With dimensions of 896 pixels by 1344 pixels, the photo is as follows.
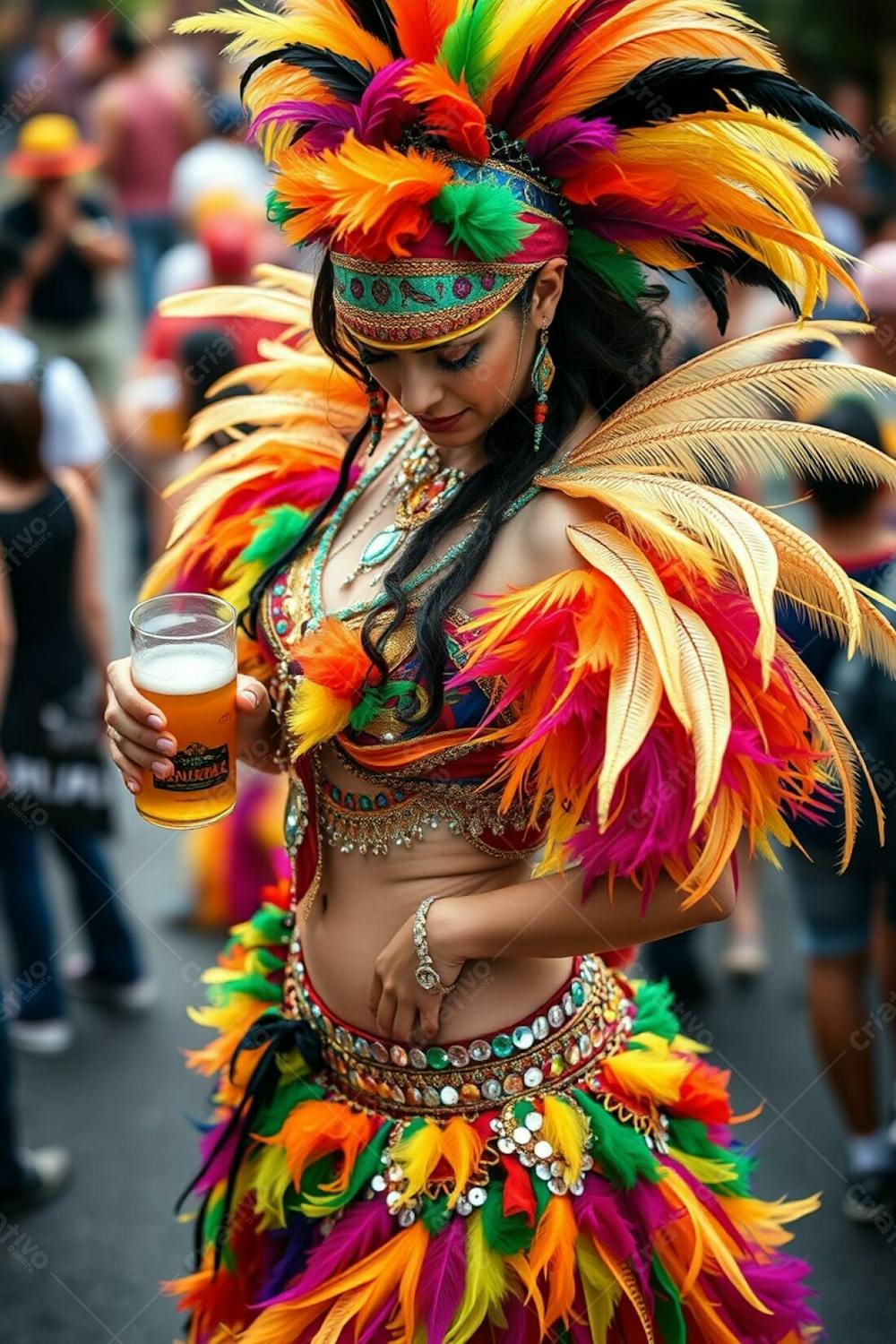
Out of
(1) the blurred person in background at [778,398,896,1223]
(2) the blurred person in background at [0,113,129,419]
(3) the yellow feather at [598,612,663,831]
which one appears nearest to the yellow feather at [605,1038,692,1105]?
(3) the yellow feather at [598,612,663,831]

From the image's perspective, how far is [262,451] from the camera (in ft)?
9.32

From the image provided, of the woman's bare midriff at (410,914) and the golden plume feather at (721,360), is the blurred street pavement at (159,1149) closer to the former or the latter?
the woman's bare midriff at (410,914)

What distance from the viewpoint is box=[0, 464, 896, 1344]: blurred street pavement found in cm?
374

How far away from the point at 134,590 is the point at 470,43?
5.81 m

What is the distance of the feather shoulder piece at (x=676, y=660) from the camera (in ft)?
6.85

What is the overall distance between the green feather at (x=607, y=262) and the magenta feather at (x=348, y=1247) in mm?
1399

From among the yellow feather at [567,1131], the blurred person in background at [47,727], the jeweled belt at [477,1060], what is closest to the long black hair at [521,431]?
the jeweled belt at [477,1060]

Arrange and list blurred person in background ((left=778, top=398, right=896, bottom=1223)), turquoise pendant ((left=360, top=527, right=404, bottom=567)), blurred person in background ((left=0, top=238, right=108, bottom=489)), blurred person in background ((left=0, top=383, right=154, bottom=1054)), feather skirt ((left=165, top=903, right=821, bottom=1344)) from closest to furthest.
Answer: feather skirt ((left=165, top=903, right=821, bottom=1344)) < turquoise pendant ((left=360, top=527, right=404, bottom=567)) < blurred person in background ((left=778, top=398, right=896, bottom=1223)) < blurred person in background ((left=0, top=383, right=154, bottom=1054)) < blurred person in background ((left=0, top=238, right=108, bottom=489))

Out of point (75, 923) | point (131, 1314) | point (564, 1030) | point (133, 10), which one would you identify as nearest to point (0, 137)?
point (133, 10)

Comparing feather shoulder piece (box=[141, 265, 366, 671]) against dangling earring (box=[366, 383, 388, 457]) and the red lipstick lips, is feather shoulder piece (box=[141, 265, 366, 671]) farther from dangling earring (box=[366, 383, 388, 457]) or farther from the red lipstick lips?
the red lipstick lips

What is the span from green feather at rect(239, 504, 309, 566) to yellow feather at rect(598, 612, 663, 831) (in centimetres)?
73

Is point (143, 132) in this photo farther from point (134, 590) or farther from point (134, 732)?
point (134, 732)

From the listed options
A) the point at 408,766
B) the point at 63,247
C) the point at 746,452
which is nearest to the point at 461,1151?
the point at 408,766

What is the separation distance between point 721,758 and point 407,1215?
88 cm
